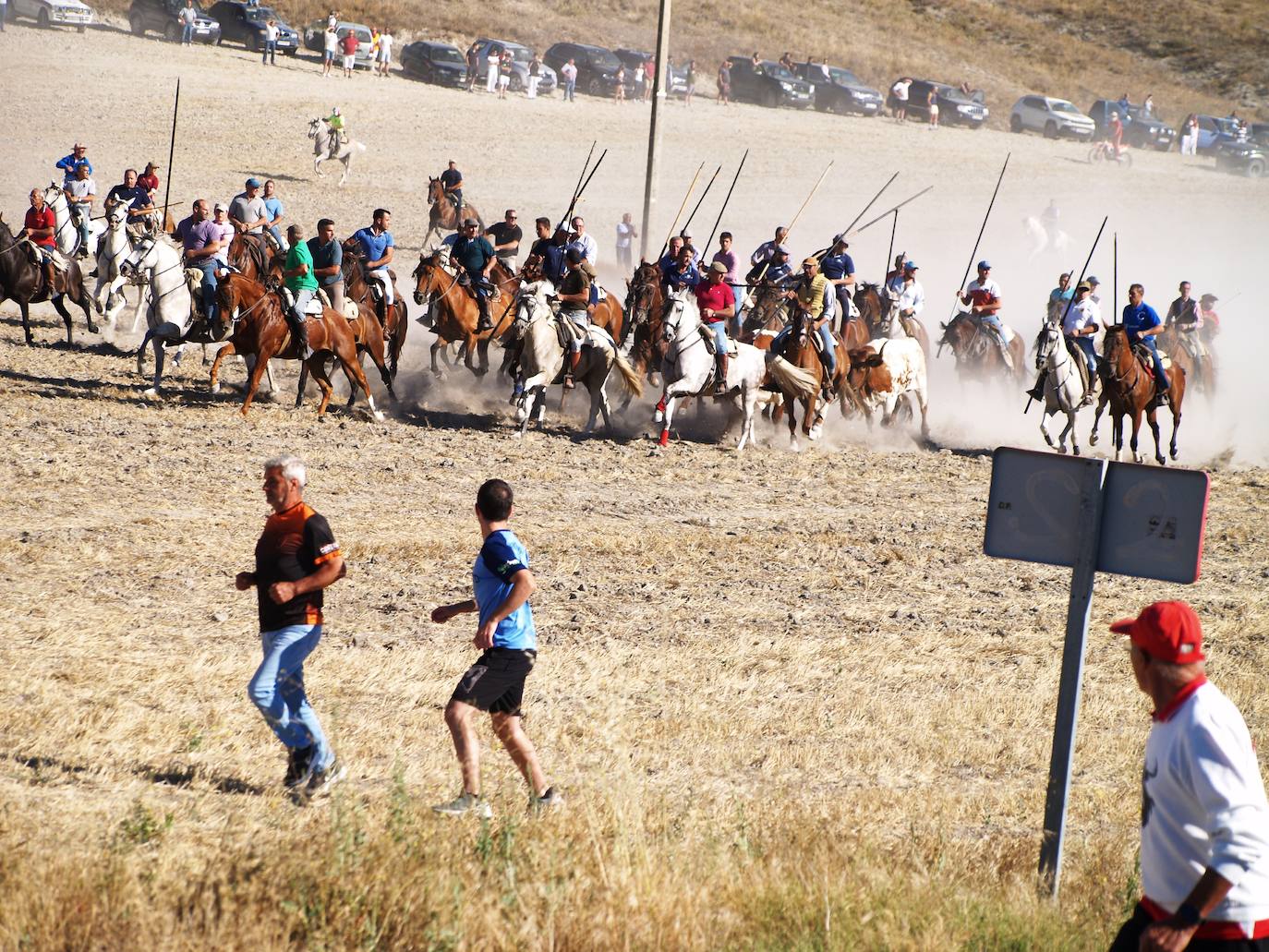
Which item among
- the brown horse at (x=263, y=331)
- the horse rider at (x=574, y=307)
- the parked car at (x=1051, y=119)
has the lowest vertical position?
the brown horse at (x=263, y=331)

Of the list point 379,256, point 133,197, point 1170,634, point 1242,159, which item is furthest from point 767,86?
point 1170,634

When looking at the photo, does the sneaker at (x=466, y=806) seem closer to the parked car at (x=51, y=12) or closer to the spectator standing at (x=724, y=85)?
the parked car at (x=51, y=12)

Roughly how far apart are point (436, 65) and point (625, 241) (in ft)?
75.6

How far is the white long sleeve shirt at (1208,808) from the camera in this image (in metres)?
4.06

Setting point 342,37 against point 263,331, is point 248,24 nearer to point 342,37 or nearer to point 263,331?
point 342,37

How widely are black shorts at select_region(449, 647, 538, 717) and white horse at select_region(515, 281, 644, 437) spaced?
12.2 meters

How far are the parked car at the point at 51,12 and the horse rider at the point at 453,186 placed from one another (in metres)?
28.0

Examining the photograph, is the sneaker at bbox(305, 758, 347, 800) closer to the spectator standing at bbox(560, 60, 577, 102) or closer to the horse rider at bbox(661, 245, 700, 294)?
the horse rider at bbox(661, 245, 700, 294)

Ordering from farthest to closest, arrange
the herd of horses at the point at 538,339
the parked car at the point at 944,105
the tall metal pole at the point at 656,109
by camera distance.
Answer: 1. the parked car at the point at 944,105
2. the tall metal pole at the point at 656,109
3. the herd of horses at the point at 538,339

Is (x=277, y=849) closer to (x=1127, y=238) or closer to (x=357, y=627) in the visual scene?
(x=357, y=627)

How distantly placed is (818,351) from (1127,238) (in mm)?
35465

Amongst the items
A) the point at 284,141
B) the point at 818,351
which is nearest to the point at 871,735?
the point at 818,351

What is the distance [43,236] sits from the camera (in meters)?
22.6

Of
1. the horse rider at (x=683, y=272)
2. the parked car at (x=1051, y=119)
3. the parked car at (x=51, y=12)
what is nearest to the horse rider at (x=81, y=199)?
the horse rider at (x=683, y=272)
